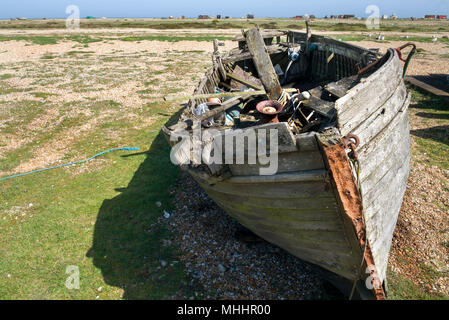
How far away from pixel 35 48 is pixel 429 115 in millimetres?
43035

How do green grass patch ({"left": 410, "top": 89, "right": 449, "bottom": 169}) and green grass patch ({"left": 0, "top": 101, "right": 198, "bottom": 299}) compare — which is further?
green grass patch ({"left": 410, "top": 89, "right": 449, "bottom": 169})

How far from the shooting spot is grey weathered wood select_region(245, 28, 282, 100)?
662cm

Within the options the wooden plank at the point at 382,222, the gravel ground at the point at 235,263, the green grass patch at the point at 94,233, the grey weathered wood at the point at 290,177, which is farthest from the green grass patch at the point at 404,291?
the green grass patch at the point at 94,233

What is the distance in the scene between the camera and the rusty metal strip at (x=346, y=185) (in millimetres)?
3363

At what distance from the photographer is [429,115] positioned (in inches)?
484


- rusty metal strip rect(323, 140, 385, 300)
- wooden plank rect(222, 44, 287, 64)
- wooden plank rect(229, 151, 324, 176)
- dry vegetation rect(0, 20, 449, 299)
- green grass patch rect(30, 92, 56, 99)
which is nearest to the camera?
rusty metal strip rect(323, 140, 385, 300)

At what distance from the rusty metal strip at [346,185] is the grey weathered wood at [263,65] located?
3.54m

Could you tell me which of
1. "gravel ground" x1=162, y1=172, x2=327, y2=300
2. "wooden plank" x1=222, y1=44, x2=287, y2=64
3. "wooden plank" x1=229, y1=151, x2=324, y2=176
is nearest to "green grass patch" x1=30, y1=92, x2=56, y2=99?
"wooden plank" x1=222, y1=44, x2=287, y2=64

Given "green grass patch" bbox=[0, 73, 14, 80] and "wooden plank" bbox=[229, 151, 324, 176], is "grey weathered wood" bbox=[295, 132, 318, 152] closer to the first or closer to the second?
"wooden plank" bbox=[229, 151, 324, 176]

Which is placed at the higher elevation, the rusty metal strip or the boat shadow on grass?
the rusty metal strip

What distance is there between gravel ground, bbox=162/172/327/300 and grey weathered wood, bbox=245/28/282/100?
336 centimetres

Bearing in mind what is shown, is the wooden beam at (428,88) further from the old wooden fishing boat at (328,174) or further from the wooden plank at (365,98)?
the wooden plank at (365,98)

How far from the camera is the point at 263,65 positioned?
6832mm
